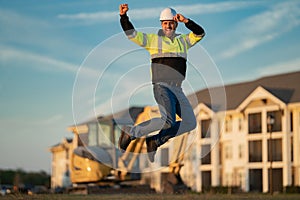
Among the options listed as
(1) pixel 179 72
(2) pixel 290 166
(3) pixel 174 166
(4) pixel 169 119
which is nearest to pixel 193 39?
(1) pixel 179 72

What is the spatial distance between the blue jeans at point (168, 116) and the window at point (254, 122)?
6355 centimetres

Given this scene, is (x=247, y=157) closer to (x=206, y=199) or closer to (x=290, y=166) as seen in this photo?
(x=290, y=166)

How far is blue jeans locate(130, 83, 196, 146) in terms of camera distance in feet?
46.5

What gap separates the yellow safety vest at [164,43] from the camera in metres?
14.2

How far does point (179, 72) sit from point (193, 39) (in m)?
0.80

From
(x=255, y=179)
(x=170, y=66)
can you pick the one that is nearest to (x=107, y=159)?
(x=170, y=66)

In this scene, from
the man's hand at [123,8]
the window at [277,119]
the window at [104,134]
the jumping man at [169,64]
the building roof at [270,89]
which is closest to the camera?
the man's hand at [123,8]

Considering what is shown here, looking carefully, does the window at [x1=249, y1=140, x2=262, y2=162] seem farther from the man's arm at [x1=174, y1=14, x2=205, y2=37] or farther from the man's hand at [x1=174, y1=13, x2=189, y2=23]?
the man's hand at [x1=174, y1=13, x2=189, y2=23]

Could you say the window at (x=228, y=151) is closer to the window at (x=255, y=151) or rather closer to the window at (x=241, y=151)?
the window at (x=241, y=151)

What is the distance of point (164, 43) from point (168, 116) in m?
1.56

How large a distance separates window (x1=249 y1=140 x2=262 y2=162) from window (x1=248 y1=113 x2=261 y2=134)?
1422mm

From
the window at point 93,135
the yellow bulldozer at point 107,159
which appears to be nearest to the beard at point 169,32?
the yellow bulldozer at point 107,159

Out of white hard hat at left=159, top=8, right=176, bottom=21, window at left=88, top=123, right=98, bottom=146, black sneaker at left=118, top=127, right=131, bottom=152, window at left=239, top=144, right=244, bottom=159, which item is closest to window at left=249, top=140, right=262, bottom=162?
window at left=239, top=144, right=244, bottom=159

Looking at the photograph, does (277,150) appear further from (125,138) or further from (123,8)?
(123,8)
